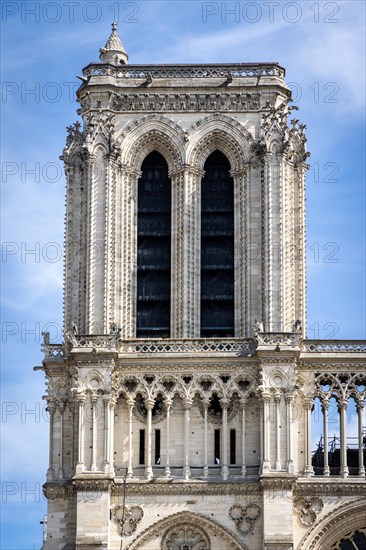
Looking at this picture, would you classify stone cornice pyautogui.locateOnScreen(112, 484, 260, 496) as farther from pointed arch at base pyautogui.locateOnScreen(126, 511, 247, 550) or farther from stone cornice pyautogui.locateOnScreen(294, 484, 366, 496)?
stone cornice pyautogui.locateOnScreen(294, 484, 366, 496)

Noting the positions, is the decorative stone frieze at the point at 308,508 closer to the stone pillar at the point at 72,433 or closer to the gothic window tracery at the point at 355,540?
the gothic window tracery at the point at 355,540

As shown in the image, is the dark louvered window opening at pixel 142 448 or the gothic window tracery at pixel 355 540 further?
the dark louvered window opening at pixel 142 448

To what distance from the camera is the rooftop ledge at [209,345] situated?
2746 inches

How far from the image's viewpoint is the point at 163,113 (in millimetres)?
73688

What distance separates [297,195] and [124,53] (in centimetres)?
794

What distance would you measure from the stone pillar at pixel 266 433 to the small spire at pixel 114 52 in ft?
43.4

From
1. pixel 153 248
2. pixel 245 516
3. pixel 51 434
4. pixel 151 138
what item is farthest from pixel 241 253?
pixel 245 516

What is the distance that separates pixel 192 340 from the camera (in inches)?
2776

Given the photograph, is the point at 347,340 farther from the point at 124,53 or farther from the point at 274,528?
the point at 124,53

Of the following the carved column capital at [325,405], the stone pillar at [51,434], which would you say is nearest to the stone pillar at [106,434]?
the stone pillar at [51,434]

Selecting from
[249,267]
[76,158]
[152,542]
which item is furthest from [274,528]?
[76,158]

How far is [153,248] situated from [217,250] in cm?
205

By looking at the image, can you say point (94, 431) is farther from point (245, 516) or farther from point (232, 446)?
point (245, 516)

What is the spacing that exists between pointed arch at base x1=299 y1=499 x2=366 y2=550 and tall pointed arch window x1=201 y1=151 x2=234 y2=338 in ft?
22.6
